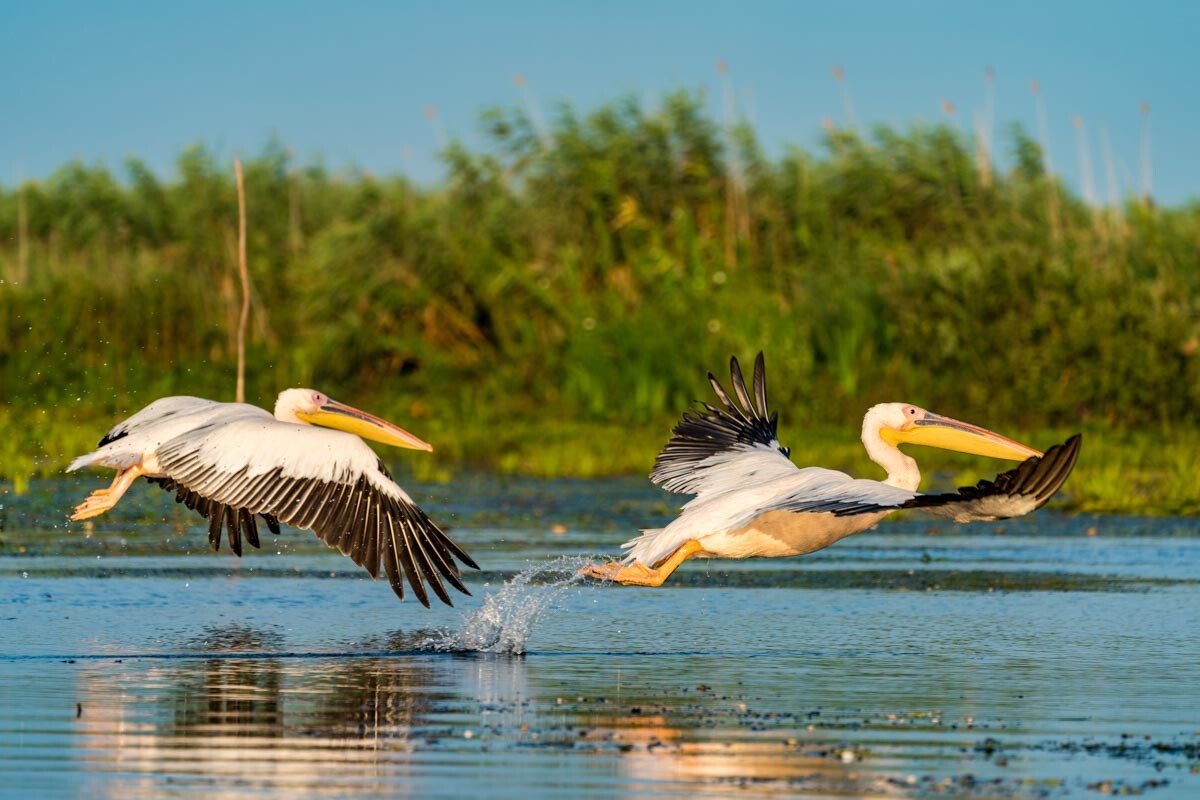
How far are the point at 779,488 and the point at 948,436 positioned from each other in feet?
3.85

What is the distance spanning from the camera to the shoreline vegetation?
16.5 metres

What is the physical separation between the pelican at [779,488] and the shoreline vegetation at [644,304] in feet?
21.1

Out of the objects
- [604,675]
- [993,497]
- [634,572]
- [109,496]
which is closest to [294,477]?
[109,496]

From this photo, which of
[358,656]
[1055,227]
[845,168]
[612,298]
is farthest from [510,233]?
[358,656]

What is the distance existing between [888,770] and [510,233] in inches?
576

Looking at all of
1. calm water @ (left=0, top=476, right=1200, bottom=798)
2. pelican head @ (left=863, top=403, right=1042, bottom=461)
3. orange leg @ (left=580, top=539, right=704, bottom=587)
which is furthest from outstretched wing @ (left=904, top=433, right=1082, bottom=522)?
pelican head @ (left=863, top=403, right=1042, bottom=461)

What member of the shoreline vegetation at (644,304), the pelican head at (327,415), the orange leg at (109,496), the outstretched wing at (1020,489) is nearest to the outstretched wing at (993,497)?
A: the outstretched wing at (1020,489)

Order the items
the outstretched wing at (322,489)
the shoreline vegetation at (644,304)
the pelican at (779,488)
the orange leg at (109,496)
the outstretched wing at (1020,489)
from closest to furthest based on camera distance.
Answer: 1. the outstretched wing at (1020,489)
2. the pelican at (779,488)
3. the outstretched wing at (322,489)
4. the orange leg at (109,496)
5. the shoreline vegetation at (644,304)

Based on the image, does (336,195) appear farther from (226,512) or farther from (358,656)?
(358,656)

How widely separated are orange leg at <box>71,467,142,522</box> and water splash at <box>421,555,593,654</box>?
1426mm

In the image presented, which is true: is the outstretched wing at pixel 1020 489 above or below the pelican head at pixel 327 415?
below

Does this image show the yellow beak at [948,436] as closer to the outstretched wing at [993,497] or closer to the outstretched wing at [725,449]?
the outstretched wing at [725,449]

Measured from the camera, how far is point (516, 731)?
18.5 ft

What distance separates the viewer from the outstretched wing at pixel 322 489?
7332 mm
